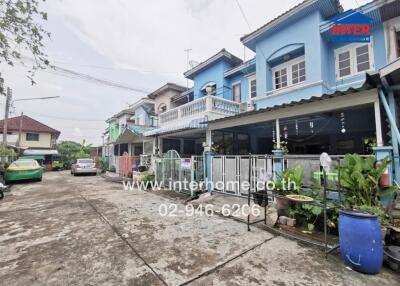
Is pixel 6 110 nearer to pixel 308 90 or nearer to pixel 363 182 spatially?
pixel 308 90

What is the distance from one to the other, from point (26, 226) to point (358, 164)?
814 centimetres

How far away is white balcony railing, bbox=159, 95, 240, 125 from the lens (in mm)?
9867

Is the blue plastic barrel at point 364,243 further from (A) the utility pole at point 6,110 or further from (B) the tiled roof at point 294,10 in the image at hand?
(A) the utility pole at point 6,110

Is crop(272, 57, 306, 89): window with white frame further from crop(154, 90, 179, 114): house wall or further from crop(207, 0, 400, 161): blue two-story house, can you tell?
crop(154, 90, 179, 114): house wall

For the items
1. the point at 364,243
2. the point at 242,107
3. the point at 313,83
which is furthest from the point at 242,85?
the point at 364,243

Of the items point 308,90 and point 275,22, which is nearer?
point 308,90

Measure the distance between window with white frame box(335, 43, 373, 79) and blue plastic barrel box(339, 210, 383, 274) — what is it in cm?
674

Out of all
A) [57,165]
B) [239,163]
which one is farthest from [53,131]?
[239,163]

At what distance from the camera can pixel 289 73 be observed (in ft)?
30.1

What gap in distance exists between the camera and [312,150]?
9508 mm

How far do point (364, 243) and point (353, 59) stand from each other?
24.4 ft

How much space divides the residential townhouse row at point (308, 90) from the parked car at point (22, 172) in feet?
30.4

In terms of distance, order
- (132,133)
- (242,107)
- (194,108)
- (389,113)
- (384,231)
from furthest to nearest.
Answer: (132,133), (242,107), (194,108), (389,113), (384,231)

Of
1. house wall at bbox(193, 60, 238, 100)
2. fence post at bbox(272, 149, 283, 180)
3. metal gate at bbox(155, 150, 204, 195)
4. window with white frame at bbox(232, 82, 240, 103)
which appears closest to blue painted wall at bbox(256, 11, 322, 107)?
window with white frame at bbox(232, 82, 240, 103)
